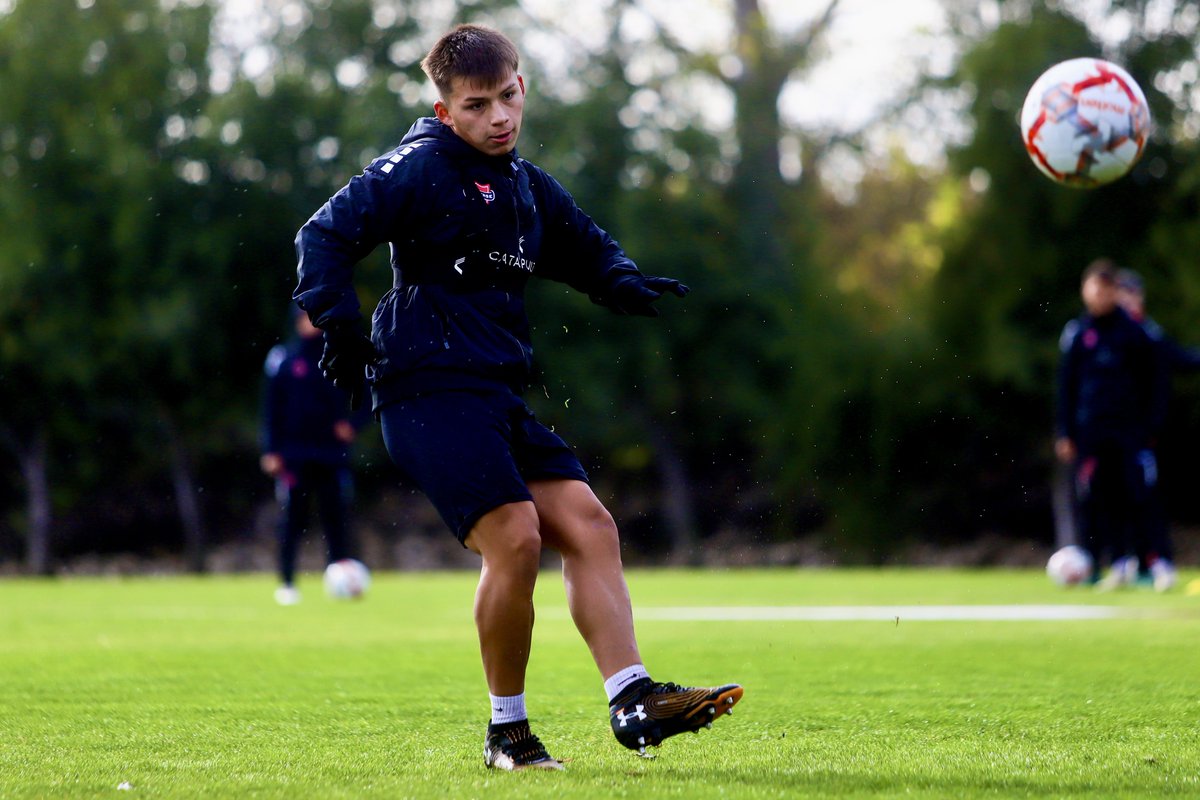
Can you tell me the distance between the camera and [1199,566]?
2078 centimetres

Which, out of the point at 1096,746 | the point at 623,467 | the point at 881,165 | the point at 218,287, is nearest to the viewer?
the point at 1096,746

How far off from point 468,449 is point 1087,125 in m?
3.47

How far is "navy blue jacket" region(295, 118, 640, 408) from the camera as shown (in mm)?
3998

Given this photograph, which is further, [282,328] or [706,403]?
[706,403]

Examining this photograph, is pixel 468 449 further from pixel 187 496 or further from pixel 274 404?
pixel 187 496

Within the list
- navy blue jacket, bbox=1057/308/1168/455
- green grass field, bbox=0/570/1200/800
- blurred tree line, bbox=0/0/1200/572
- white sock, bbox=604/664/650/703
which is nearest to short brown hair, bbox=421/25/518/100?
white sock, bbox=604/664/650/703

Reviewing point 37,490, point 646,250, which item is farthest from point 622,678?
point 37,490

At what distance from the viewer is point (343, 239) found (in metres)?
3.98

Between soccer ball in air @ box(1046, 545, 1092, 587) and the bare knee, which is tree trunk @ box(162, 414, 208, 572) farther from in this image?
the bare knee

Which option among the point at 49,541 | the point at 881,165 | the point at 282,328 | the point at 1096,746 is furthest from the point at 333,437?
the point at 881,165

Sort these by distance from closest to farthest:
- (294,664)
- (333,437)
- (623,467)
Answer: (294,664) < (333,437) < (623,467)

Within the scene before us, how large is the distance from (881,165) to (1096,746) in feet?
87.9

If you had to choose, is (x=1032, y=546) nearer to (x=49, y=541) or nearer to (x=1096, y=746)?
(x=49, y=541)

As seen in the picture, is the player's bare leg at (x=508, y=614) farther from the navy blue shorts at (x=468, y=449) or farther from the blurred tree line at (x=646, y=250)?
the blurred tree line at (x=646, y=250)
